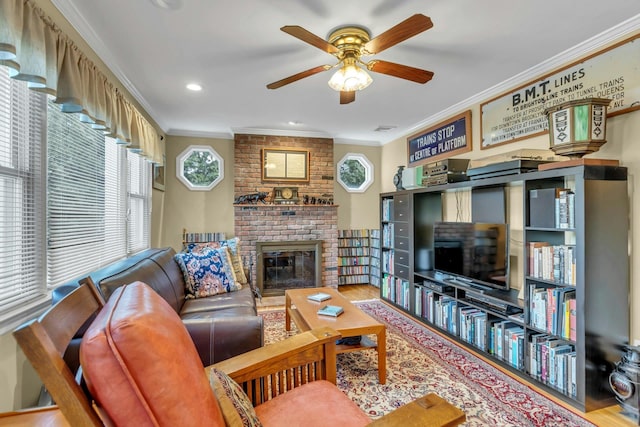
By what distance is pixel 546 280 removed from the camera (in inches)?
85.0

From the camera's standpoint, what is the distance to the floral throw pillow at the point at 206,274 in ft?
9.50

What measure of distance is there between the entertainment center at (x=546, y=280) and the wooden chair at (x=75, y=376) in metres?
1.57

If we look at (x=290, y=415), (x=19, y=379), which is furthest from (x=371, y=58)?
(x=19, y=379)

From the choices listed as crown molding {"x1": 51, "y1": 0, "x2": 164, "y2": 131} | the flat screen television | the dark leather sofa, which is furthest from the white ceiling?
the dark leather sofa

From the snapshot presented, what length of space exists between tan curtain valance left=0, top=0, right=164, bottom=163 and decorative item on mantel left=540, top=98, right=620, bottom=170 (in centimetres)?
293

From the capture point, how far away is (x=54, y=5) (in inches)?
68.9

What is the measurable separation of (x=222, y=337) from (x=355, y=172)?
407cm

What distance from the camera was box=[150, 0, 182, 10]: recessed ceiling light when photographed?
1.78 m

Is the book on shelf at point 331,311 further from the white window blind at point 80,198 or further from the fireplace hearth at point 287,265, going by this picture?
the fireplace hearth at point 287,265

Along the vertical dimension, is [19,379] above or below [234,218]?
below

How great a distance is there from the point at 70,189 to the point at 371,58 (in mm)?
2363

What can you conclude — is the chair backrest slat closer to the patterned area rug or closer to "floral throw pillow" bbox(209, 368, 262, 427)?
"floral throw pillow" bbox(209, 368, 262, 427)

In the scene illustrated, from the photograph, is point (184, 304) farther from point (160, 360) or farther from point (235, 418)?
point (160, 360)

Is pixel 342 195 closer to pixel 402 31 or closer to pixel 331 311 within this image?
pixel 331 311
